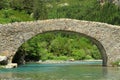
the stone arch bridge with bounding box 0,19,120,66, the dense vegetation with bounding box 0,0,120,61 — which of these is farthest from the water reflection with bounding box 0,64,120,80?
the dense vegetation with bounding box 0,0,120,61

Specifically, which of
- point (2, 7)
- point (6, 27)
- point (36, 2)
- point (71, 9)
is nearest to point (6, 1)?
point (2, 7)

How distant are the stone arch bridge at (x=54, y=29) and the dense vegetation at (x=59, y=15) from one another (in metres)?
6.09

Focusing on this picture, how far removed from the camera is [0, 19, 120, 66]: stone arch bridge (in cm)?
3241

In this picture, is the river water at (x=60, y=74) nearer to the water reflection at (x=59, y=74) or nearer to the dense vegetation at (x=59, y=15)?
the water reflection at (x=59, y=74)

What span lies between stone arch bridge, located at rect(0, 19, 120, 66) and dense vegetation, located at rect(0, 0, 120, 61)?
6.09 meters

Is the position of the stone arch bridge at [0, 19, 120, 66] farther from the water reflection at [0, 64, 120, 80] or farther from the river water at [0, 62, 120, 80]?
the water reflection at [0, 64, 120, 80]

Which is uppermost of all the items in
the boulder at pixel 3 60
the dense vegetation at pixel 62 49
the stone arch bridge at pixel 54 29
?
the stone arch bridge at pixel 54 29

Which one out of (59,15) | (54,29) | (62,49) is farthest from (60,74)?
(59,15)

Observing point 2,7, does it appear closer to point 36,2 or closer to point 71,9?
point 36,2

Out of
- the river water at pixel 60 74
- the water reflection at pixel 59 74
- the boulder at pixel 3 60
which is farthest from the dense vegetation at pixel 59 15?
the water reflection at pixel 59 74

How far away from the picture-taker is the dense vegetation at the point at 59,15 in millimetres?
44344

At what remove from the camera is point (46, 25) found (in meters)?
32.4

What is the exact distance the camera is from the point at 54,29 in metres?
32.5

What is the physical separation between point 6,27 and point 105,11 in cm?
7134
